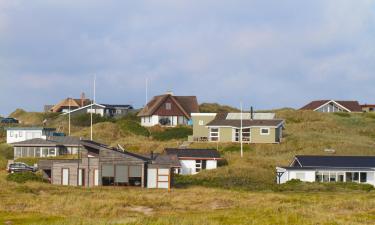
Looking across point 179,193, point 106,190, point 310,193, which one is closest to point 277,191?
point 310,193

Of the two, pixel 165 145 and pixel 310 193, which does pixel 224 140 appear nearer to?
pixel 165 145

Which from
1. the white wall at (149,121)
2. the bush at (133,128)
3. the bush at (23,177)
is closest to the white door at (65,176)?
the bush at (23,177)

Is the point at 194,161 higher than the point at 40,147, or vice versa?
the point at 40,147

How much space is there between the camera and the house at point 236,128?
85.6 meters

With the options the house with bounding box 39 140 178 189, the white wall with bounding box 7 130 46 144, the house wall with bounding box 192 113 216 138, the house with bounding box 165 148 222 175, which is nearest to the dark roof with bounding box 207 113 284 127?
the house wall with bounding box 192 113 216 138

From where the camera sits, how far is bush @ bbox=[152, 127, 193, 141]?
93250mm

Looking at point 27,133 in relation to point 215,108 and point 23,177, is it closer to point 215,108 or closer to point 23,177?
point 23,177

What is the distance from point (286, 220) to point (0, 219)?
16.8 meters

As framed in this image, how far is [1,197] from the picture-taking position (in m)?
49.2

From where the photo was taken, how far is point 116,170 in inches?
2406

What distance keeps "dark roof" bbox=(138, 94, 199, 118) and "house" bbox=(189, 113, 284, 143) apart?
542 inches

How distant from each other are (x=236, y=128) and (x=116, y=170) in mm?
29340

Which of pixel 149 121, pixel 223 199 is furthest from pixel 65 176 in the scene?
pixel 149 121

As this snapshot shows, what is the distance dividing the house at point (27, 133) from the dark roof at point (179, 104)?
1809cm
